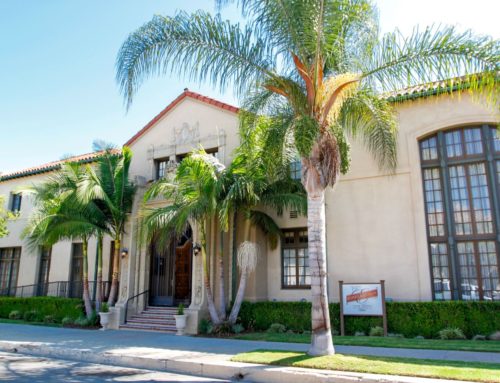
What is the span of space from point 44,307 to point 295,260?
1140cm

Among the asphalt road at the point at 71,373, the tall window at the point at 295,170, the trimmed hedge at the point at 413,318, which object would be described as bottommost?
the asphalt road at the point at 71,373

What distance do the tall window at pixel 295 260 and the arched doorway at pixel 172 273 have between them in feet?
12.3

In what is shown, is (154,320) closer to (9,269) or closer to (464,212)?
(464,212)

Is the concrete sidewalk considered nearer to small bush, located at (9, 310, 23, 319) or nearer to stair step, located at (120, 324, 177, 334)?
stair step, located at (120, 324, 177, 334)

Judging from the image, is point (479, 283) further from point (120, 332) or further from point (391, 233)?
point (120, 332)

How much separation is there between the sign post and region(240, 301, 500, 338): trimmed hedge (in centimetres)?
30

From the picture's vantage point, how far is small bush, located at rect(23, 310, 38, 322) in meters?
18.1

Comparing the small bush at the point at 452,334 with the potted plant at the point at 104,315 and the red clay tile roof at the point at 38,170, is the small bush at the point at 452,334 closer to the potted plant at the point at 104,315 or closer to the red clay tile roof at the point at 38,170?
the potted plant at the point at 104,315

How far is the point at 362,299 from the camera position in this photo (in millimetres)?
12133

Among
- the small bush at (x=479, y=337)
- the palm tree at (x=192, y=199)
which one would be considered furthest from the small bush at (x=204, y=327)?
the small bush at (x=479, y=337)

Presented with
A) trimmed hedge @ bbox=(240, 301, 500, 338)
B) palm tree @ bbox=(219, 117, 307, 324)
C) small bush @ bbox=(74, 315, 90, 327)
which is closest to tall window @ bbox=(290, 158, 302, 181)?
→ palm tree @ bbox=(219, 117, 307, 324)

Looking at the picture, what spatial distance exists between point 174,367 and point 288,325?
5.40 metres

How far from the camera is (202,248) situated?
13727 mm

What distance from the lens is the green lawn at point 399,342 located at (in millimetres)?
9567
